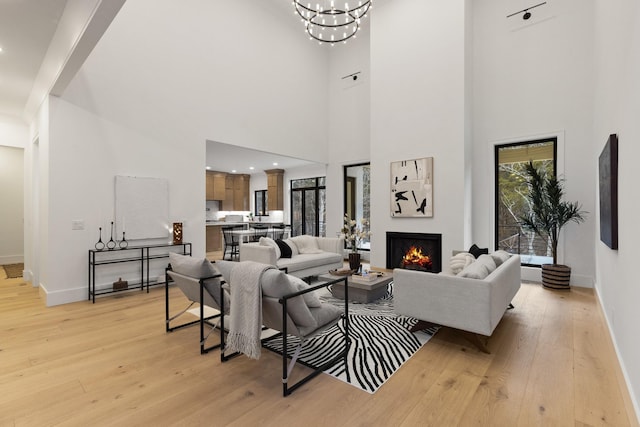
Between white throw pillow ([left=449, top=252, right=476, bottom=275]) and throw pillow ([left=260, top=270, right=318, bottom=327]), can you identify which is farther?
white throw pillow ([left=449, top=252, right=476, bottom=275])

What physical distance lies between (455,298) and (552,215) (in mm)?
3344

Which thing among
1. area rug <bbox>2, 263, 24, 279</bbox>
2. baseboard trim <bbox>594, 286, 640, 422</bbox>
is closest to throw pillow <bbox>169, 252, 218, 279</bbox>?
baseboard trim <bbox>594, 286, 640, 422</bbox>

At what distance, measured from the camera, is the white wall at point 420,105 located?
567cm

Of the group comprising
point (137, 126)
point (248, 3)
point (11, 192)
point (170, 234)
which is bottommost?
point (170, 234)

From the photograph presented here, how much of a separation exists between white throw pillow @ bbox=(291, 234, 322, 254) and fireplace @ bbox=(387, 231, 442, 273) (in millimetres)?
1545

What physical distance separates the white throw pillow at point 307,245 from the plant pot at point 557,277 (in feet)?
12.7

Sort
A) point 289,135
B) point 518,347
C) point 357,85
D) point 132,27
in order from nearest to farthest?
point 518,347 < point 132,27 < point 289,135 < point 357,85

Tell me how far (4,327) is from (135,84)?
361 cm

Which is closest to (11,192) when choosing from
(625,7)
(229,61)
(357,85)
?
(229,61)

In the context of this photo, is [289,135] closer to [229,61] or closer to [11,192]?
[229,61]

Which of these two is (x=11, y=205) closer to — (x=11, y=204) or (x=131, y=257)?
(x=11, y=204)

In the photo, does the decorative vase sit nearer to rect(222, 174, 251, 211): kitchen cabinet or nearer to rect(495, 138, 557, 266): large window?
rect(495, 138, 557, 266): large window

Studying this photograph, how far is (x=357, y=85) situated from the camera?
25.8ft

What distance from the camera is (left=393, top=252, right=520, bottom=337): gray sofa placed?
104 inches
